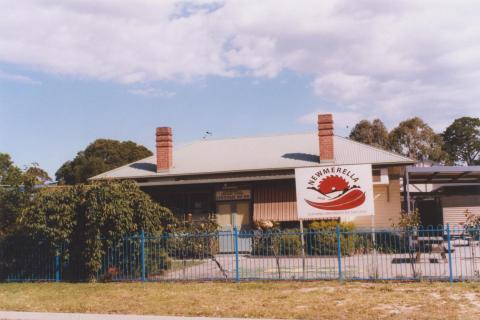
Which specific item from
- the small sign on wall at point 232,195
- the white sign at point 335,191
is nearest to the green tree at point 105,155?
the small sign on wall at point 232,195

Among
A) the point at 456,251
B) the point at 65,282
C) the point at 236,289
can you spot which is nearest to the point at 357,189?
the point at 236,289

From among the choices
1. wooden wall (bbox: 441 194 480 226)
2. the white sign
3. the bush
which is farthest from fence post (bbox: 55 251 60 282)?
wooden wall (bbox: 441 194 480 226)

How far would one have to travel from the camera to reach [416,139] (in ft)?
177

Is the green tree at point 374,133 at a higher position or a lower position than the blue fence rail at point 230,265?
higher

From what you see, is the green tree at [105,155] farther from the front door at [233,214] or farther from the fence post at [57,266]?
the fence post at [57,266]

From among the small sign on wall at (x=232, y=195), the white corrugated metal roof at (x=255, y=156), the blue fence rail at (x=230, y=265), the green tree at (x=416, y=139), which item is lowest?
the blue fence rail at (x=230, y=265)

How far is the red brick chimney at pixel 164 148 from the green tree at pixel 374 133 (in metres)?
33.2

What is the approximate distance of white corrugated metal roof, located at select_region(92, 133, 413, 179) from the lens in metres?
22.9

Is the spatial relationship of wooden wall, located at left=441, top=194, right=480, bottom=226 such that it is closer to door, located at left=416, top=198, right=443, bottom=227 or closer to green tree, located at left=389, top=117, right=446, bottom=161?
door, located at left=416, top=198, right=443, bottom=227

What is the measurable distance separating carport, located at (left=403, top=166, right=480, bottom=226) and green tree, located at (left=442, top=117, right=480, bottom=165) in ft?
159

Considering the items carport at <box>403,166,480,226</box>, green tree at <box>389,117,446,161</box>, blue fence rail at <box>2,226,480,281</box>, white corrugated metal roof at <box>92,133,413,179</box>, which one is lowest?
blue fence rail at <box>2,226,480,281</box>

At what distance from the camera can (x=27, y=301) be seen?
40.7 feet

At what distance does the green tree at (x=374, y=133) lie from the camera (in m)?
54.0

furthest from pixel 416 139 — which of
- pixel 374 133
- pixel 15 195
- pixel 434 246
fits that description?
pixel 15 195
